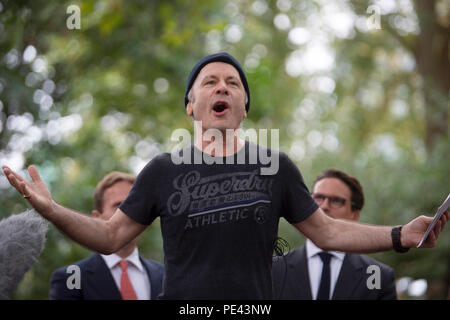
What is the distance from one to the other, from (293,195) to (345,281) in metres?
1.94

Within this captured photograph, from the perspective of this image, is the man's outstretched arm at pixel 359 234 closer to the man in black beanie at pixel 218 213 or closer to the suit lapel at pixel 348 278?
the man in black beanie at pixel 218 213

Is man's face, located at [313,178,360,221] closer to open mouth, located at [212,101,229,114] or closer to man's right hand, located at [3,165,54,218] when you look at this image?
open mouth, located at [212,101,229,114]

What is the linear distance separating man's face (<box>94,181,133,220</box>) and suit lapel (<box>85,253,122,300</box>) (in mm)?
444

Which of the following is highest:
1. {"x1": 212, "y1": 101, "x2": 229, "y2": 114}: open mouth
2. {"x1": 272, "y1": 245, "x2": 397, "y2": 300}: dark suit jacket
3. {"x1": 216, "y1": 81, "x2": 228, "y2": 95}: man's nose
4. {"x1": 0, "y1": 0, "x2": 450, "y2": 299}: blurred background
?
{"x1": 0, "y1": 0, "x2": 450, "y2": 299}: blurred background

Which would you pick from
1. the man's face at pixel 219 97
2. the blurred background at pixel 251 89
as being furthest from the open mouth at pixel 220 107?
the blurred background at pixel 251 89

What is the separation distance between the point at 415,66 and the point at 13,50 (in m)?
9.82

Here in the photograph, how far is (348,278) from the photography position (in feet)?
14.9

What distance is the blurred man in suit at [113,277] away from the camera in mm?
4391

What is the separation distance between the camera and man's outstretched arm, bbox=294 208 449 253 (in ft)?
9.25

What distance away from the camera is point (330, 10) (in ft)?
52.1

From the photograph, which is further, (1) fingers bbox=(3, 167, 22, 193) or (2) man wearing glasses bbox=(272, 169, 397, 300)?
(2) man wearing glasses bbox=(272, 169, 397, 300)


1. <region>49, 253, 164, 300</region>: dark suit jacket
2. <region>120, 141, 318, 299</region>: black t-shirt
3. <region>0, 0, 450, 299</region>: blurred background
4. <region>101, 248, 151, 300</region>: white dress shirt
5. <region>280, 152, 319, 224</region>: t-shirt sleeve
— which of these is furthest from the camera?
<region>0, 0, 450, 299</region>: blurred background

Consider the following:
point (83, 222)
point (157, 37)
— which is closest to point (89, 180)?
point (157, 37)

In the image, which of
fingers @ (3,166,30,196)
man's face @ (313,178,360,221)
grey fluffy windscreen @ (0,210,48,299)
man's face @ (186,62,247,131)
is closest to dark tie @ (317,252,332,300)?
man's face @ (313,178,360,221)
